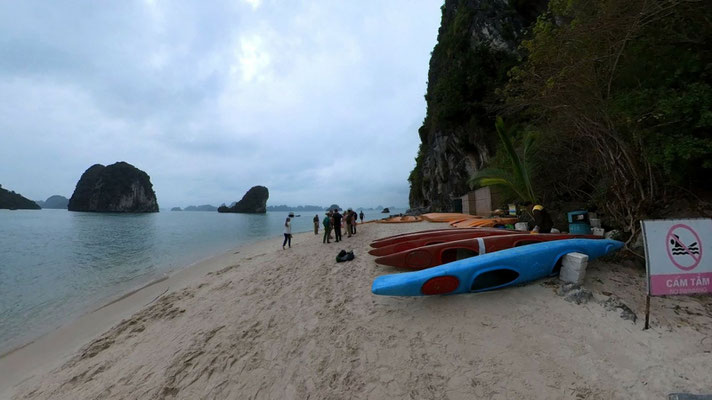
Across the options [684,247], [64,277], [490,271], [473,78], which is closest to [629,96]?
[684,247]

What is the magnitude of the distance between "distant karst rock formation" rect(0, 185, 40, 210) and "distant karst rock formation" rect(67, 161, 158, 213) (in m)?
23.2

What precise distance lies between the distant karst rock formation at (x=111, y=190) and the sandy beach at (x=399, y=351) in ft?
382

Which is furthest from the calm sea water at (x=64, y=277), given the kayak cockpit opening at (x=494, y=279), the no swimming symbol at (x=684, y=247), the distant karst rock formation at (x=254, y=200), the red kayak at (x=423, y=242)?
the distant karst rock formation at (x=254, y=200)

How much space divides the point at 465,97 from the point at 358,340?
21565 mm

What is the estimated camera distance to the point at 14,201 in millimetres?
100500

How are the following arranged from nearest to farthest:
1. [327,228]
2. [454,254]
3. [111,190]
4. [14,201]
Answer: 1. [454,254]
2. [327,228]
3. [111,190]
4. [14,201]

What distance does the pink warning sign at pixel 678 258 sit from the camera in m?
2.64

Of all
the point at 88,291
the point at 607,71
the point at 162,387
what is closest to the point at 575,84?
the point at 607,71

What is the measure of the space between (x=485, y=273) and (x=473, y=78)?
19.6 meters

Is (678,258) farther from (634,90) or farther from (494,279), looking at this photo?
(634,90)

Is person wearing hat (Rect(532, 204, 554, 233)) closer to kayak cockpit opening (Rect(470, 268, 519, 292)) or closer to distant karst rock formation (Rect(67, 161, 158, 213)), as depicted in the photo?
kayak cockpit opening (Rect(470, 268, 519, 292))

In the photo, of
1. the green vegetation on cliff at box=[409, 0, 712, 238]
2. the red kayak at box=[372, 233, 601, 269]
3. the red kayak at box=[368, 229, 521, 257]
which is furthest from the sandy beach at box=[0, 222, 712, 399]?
the green vegetation on cliff at box=[409, 0, 712, 238]

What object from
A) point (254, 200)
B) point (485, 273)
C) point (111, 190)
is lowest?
point (485, 273)

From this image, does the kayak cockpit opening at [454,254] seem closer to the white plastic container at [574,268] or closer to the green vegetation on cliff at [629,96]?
the white plastic container at [574,268]
